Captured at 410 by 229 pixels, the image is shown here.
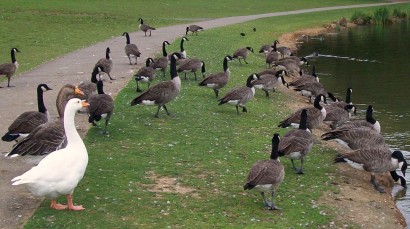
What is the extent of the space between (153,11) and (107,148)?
155 ft

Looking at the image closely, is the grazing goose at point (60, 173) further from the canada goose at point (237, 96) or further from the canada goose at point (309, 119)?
the canada goose at point (237, 96)

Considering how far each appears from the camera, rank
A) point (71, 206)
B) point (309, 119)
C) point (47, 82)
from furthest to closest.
Answer: point (47, 82)
point (309, 119)
point (71, 206)

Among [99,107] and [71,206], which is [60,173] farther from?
[99,107]

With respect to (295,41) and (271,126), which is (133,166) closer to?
(271,126)

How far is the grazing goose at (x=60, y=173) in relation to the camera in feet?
35.3

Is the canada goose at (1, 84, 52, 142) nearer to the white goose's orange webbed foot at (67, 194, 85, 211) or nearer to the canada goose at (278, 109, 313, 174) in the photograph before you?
the white goose's orange webbed foot at (67, 194, 85, 211)

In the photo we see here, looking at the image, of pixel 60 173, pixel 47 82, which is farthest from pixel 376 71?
pixel 60 173

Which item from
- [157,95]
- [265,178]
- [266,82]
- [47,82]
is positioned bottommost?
[266,82]

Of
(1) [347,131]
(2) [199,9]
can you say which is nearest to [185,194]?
(1) [347,131]

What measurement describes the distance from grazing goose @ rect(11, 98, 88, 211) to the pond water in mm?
7563

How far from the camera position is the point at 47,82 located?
990 inches

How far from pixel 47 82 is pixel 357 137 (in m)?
13.4

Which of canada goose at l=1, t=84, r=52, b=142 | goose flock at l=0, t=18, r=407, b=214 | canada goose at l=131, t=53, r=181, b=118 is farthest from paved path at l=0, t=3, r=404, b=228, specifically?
canada goose at l=131, t=53, r=181, b=118

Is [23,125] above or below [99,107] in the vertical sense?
above
